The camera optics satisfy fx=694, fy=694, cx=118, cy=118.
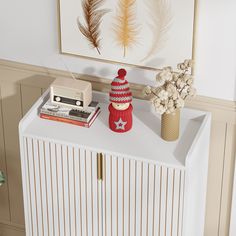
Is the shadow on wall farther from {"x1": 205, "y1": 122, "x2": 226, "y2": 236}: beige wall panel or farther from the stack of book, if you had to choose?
{"x1": 205, "y1": 122, "x2": 226, "y2": 236}: beige wall panel

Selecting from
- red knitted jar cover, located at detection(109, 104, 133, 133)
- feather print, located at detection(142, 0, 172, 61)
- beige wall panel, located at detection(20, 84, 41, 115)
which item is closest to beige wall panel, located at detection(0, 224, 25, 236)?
beige wall panel, located at detection(20, 84, 41, 115)

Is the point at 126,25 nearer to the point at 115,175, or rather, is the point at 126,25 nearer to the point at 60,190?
the point at 115,175

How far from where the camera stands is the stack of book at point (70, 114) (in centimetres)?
311

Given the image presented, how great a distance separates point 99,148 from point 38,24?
0.72 m

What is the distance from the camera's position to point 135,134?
3.04 m

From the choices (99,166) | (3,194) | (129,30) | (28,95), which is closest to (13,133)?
(28,95)

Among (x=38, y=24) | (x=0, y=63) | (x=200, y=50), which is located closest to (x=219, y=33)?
(x=200, y=50)

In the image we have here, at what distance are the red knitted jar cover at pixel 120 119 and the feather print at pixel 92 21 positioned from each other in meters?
0.34

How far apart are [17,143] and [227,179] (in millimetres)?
1126

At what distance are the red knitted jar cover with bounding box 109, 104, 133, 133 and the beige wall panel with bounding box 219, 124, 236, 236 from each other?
46cm

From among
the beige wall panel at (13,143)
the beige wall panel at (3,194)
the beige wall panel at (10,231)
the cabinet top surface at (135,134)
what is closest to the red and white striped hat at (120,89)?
the cabinet top surface at (135,134)

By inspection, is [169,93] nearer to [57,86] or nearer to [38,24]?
[57,86]

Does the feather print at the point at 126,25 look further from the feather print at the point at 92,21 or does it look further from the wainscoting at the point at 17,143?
the wainscoting at the point at 17,143

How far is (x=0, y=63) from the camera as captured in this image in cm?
346
